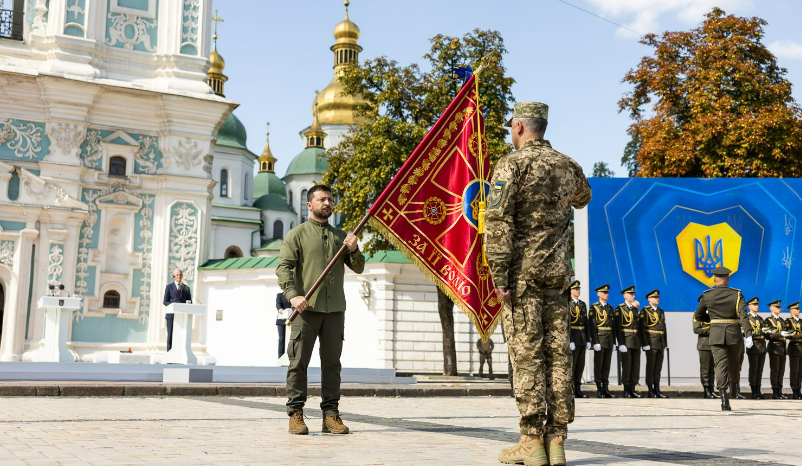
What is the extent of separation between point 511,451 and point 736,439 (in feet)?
9.07

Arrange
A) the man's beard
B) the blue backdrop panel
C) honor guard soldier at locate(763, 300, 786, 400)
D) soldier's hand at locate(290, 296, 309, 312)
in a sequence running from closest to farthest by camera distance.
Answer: soldier's hand at locate(290, 296, 309, 312) → the man's beard → honor guard soldier at locate(763, 300, 786, 400) → the blue backdrop panel

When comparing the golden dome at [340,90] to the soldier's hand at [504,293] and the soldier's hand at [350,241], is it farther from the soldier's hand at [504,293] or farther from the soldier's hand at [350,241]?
the soldier's hand at [504,293]

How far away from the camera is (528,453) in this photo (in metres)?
5.31

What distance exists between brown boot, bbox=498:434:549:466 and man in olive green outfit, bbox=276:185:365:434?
196cm

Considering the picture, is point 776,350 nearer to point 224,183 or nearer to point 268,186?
point 224,183

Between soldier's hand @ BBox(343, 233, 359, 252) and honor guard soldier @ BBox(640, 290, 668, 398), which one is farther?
honor guard soldier @ BBox(640, 290, 668, 398)

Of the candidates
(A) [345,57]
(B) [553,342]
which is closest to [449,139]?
(B) [553,342]

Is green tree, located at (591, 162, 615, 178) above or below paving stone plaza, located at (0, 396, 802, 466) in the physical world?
above

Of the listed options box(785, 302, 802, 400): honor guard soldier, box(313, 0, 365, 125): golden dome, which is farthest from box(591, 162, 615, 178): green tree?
box(785, 302, 802, 400): honor guard soldier

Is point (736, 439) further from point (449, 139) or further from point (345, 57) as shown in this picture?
point (345, 57)

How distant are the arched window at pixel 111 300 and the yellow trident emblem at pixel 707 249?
722 inches

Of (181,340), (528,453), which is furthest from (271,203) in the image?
(528,453)

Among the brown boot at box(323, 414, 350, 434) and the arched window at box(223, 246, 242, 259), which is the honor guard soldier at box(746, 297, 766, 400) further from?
the arched window at box(223, 246, 242, 259)

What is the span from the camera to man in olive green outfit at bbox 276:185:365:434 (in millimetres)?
7102
